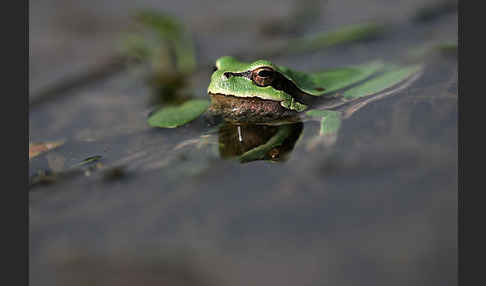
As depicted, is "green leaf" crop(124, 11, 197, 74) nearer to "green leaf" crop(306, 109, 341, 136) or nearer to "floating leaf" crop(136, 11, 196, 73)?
"floating leaf" crop(136, 11, 196, 73)

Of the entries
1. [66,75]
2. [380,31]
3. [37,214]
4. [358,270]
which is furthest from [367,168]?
[66,75]

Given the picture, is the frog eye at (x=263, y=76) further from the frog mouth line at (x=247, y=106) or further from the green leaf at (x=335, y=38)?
the green leaf at (x=335, y=38)

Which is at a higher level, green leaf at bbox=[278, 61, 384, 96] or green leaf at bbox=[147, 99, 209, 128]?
green leaf at bbox=[278, 61, 384, 96]

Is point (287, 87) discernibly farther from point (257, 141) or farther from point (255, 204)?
point (255, 204)

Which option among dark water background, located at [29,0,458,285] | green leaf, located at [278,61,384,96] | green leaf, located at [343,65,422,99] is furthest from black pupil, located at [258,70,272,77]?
green leaf, located at [343,65,422,99]

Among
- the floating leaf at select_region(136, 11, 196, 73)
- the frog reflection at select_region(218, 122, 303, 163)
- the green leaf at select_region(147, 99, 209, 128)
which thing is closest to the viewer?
the frog reflection at select_region(218, 122, 303, 163)

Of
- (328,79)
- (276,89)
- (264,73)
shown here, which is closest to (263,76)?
(264,73)
